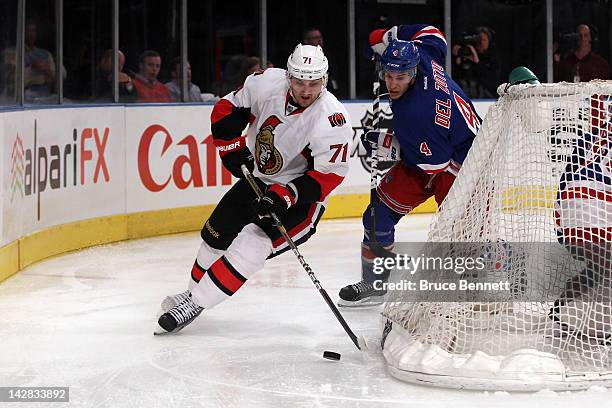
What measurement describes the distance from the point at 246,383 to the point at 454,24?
5303mm

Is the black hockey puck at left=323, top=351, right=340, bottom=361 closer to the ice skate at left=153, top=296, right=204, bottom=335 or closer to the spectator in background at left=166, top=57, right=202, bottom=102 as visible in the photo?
the ice skate at left=153, top=296, right=204, bottom=335

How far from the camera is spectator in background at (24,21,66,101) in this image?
5.18 meters

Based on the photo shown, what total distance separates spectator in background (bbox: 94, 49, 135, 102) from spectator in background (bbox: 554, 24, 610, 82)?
11.1 feet

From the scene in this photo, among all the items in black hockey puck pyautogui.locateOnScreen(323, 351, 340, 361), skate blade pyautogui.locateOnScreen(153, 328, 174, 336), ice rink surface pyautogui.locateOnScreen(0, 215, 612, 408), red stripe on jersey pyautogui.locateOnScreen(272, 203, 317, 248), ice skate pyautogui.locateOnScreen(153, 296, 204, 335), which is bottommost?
ice rink surface pyautogui.locateOnScreen(0, 215, 612, 408)

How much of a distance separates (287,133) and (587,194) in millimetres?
1039

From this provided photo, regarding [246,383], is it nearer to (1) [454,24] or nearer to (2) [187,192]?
(2) [187,192]

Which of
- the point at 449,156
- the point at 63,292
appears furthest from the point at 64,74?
the point at 449,156

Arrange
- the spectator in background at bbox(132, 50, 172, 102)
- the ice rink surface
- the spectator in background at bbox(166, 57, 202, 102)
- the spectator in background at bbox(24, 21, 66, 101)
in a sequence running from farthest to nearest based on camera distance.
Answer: the spectator in background at bbox(166, 57, 202, 102) < the spectator in background at bbox(132, 50, 172, 102) < the spectator in background at bbox(24, 21, 66, 101) < the ice rink surface

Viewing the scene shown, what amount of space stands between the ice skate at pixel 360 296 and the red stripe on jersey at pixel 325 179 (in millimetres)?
652

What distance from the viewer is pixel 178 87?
6.65m

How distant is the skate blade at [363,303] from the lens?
13.6 feet

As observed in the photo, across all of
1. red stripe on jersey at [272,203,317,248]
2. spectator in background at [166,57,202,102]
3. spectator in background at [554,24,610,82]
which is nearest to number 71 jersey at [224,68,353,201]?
red stripe on jersey at [272,203,317,248]

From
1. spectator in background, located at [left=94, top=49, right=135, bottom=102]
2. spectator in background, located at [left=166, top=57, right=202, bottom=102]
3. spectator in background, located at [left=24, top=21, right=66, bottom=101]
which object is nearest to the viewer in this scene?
spectator in background, located at [left=24, top=21, right=66, bottom=101]

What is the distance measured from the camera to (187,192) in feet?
20.5
